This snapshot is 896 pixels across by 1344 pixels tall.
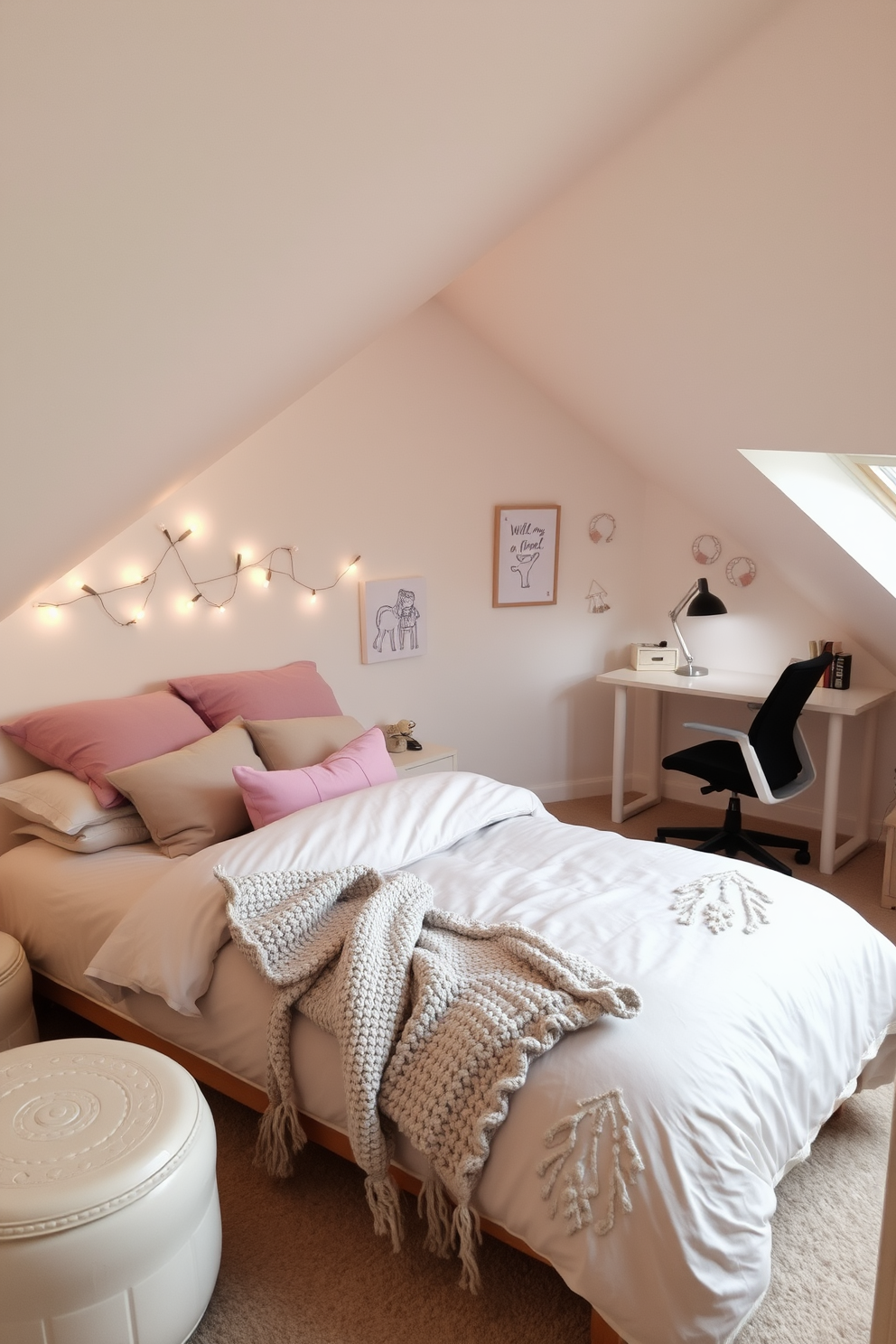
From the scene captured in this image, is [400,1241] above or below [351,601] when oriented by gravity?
below

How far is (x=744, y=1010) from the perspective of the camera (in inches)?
76.4

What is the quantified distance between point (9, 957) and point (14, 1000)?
103 millimetres

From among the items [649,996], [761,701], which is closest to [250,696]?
[649,996]

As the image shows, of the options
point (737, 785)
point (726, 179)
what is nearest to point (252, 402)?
point (726, 179)

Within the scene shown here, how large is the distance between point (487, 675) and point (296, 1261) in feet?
8.98

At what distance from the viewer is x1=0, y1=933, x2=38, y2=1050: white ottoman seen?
2402 mm

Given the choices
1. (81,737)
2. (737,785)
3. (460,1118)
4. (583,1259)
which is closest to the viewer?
(583,1259)

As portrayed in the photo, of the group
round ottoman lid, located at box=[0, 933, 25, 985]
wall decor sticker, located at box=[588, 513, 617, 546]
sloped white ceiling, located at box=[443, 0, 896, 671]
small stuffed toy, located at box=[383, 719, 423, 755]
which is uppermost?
sloped white ceiling, located at box=[443, 0, 896, 671]

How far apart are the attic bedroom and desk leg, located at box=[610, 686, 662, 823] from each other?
12.9 inches

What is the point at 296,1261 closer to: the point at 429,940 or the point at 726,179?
the point at 429,940

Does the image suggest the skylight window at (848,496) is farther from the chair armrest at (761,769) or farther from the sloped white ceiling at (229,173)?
the sloped white ceiling at (229,173)

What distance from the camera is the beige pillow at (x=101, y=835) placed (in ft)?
9.20

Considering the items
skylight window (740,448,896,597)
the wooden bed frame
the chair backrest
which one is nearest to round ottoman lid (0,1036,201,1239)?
the wooden bed frame

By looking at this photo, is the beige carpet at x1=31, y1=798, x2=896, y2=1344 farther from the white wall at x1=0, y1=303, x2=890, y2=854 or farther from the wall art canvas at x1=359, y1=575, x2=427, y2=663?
the wall art canvas at x1=359, y1=575, x2=427, y2=663
